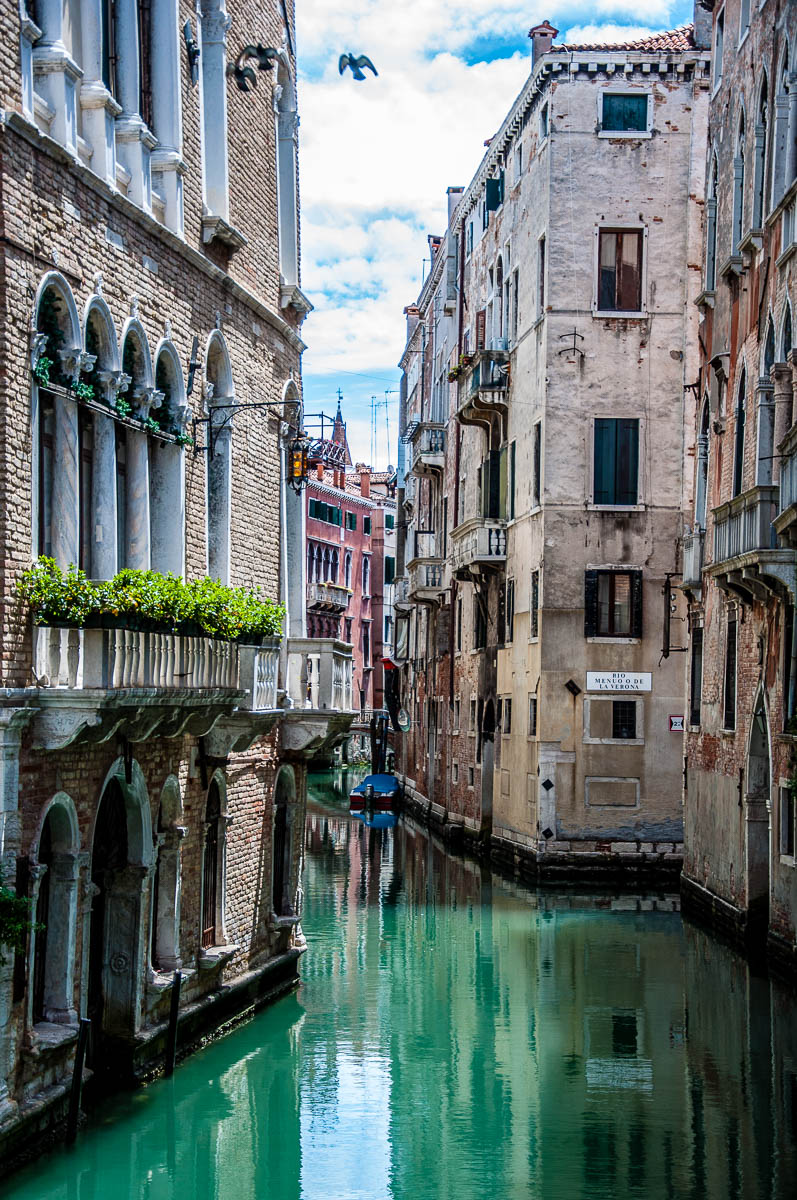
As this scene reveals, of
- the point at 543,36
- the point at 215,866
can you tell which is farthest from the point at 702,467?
the point at 215,866

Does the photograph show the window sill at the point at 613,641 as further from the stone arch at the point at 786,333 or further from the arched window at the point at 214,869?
the arched window at the point at 214,869

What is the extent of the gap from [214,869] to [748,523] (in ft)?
26.7

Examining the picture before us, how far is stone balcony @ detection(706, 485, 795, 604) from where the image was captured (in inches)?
755

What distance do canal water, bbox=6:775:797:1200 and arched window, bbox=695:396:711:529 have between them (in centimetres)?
640

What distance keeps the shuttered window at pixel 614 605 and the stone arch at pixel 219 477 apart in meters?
14.6

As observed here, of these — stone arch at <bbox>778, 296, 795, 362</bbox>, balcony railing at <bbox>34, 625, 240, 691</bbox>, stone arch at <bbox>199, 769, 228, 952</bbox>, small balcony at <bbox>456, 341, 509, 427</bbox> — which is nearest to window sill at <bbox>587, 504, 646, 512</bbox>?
small balcony at <bbox>456, 341, 509, 427</bbox>

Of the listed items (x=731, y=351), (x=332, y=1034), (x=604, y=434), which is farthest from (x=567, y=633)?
(x=332, y=1034)

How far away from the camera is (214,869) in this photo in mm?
15227

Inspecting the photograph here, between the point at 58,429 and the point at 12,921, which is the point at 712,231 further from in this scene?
the point at 12,921

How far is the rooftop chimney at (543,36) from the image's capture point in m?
31.6

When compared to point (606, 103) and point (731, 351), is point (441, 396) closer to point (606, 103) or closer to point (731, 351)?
point (606, 103)

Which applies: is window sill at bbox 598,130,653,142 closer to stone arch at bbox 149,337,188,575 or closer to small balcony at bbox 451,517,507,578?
small balcony at bbox 451,517,507,578

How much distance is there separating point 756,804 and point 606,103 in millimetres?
14073

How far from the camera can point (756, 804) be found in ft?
70.5
